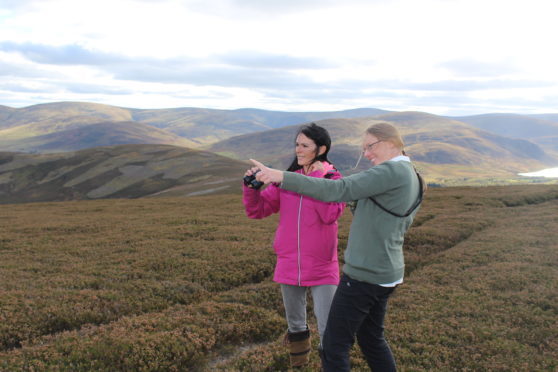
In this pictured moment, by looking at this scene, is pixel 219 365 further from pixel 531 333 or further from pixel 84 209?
pixel 84 209

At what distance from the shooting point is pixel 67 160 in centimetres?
15150

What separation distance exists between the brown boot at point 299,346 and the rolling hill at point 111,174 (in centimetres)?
8094

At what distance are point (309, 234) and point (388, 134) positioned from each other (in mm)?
2456

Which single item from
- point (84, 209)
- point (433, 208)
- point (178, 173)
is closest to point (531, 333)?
point (433, 208)

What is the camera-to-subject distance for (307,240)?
7.26 metres

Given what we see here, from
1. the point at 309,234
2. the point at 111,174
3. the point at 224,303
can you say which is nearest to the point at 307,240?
the point at 309,234

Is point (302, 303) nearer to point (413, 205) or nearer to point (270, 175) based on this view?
point (413, 205)

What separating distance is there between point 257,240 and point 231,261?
19.8ft

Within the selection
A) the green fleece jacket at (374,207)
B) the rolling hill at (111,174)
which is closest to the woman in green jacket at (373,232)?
the green fleece jacket at (374,207)

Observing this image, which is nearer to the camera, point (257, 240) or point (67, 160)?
point (257, 240)

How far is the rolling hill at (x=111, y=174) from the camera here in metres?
112

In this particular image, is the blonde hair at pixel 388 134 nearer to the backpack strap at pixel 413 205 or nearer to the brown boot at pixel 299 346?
the backpack strap at pixel 413 205

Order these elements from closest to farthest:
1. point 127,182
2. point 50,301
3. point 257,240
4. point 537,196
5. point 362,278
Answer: point 362,278 → point 50,301 → point 257,240 → point 537,196 → point 127,182

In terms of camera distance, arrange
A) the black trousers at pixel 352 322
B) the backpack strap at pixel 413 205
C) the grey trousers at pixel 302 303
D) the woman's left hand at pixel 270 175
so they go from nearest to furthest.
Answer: the woman's left hand at pixel 270 175 < the backpack strap at pixel 413 205 < the black trousers at pixel 352 322 < the grey trousers at pixel 302 303
